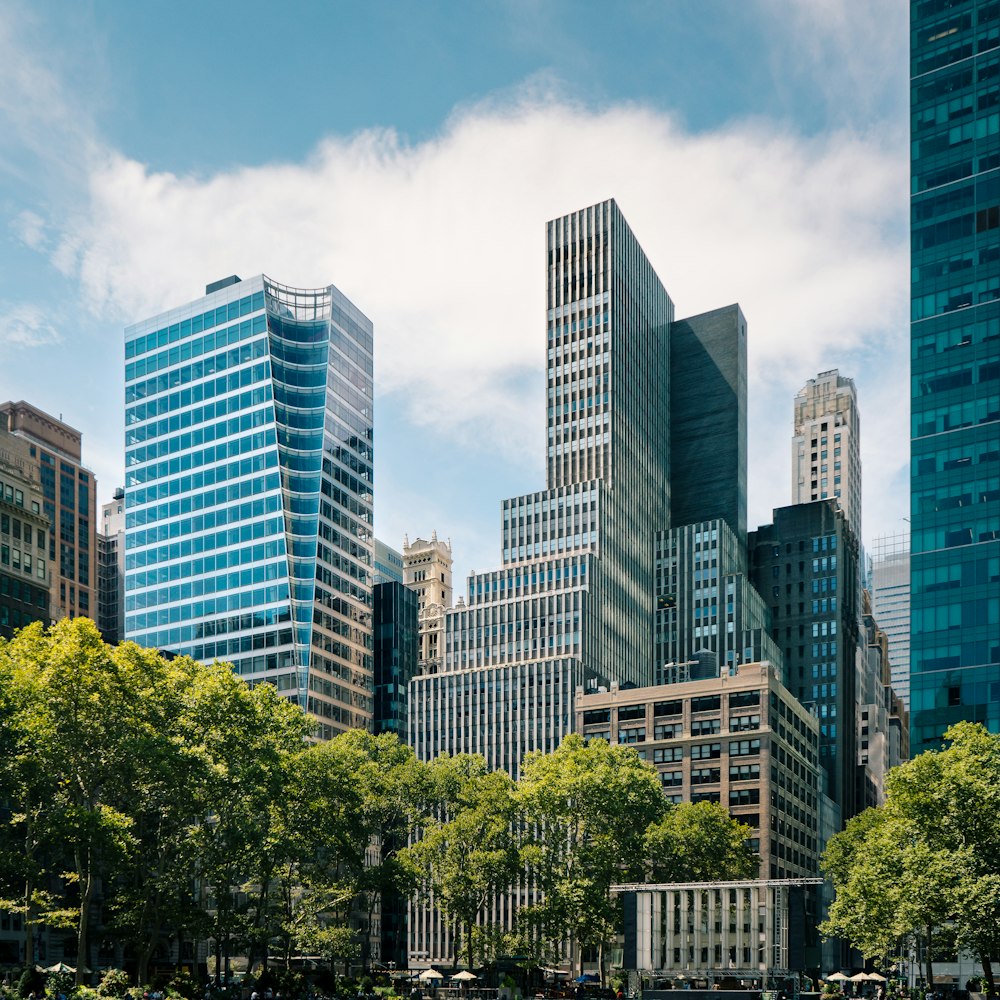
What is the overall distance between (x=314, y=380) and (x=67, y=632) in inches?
4426

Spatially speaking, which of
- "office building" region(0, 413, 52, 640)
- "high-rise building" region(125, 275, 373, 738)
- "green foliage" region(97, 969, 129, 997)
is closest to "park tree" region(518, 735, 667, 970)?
"green foliage" region(97, 969, 129, 997)

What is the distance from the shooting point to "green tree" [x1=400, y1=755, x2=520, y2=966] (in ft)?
363

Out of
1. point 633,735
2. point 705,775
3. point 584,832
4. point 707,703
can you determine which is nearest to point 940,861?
point 584,832

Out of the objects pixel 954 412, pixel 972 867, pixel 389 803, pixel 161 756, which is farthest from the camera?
pixel 954 412

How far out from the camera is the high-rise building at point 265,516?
18525 centimetres

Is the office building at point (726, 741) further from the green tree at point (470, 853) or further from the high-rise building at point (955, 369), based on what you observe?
the green tree at point (470, 853)

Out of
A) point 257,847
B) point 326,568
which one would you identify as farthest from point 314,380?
point 257,847

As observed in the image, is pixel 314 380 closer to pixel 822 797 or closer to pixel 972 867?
pixel 822 797

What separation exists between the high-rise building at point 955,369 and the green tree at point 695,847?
23.0m

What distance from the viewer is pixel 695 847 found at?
399ft

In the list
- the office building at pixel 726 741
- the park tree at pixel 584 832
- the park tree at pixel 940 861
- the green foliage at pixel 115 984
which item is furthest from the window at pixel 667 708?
the green foliage at pixel 115 984

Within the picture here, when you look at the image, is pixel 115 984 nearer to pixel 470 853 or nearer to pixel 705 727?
pixel 470 853

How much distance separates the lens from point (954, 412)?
5778 inches

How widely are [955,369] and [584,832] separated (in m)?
69.6
